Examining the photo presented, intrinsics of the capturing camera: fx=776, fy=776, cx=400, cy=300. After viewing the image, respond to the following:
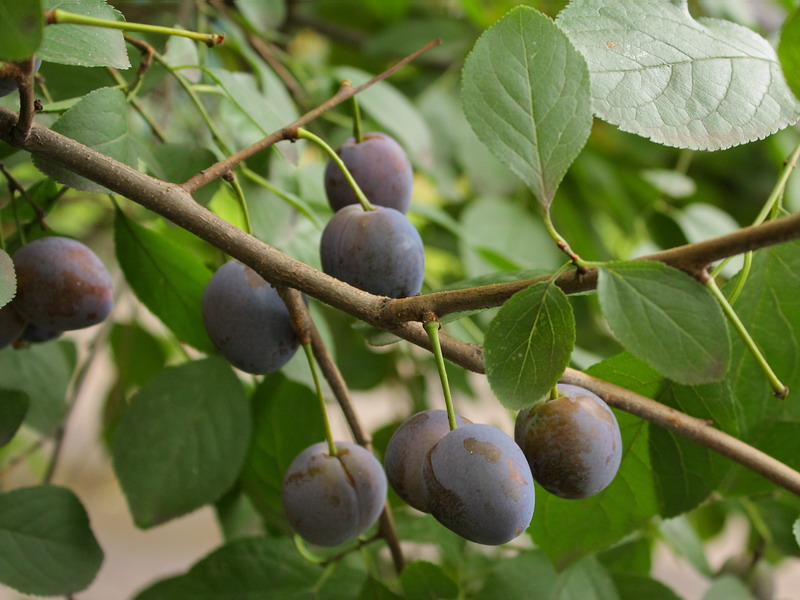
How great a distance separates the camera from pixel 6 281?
0.37 metres

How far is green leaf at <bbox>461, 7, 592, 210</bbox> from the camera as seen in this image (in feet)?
1.24

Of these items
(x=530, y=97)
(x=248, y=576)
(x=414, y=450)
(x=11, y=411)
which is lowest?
(x=248, y=576)

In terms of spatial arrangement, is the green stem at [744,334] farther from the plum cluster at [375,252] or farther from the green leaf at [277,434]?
the green leaf at [277,434]

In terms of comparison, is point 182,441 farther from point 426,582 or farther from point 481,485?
point 481,485

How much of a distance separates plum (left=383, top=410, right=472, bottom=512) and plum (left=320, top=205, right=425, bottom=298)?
0.07m

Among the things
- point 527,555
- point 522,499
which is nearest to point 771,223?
point 522,499

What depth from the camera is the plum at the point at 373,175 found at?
1.69ft

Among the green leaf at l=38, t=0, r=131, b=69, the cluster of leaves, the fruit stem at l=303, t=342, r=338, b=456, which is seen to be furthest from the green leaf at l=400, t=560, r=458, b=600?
the green leaf at l=38, t=0, r=131, b=69

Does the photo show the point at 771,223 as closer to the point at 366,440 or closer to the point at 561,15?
the point at 561,15

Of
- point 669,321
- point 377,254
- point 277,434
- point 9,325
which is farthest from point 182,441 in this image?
point 669,321

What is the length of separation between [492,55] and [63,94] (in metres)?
0.36

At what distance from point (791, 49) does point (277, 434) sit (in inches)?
18.0

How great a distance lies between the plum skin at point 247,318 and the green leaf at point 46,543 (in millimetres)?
210

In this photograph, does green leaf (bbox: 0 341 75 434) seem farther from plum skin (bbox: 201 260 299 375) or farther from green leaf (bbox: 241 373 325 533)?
plum skin (bbox: 201 260 299 375)
